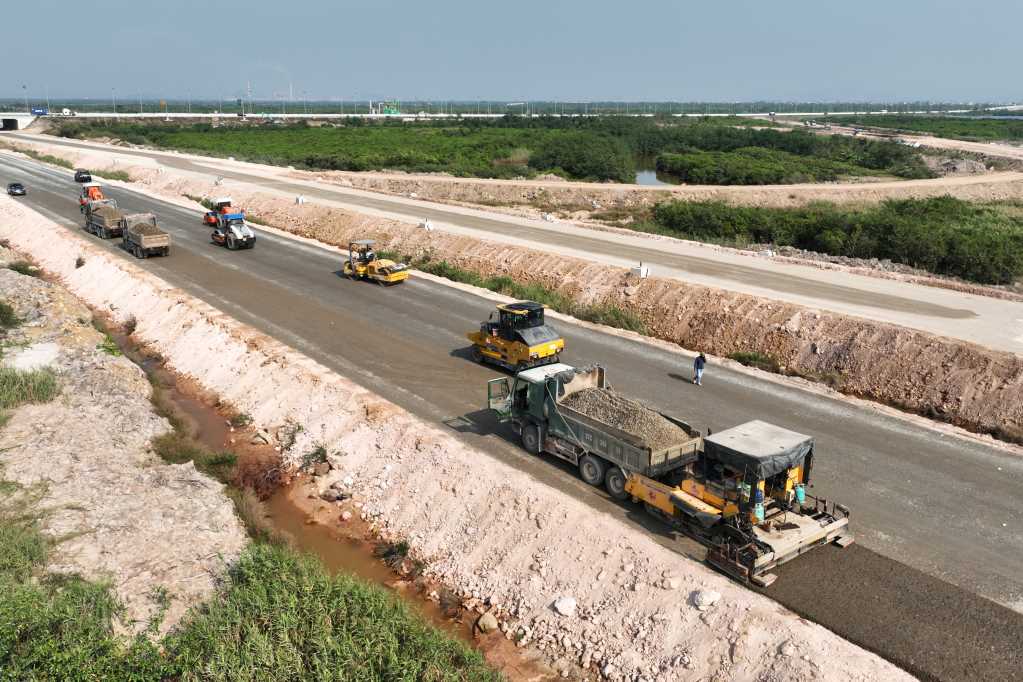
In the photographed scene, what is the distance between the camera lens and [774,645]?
11.4m

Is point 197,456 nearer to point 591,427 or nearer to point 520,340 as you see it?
point 520,340

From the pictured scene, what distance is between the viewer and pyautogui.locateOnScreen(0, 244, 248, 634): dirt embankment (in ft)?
44.3

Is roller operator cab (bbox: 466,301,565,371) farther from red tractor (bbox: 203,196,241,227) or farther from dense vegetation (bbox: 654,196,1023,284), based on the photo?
dense vegetation (bbox: 654,196,1023,284)

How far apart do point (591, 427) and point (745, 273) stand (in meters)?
19.5

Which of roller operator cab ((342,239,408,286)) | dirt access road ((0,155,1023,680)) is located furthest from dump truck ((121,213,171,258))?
roller operator cab ((342,239,408,286))

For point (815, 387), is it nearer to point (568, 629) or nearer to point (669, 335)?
point (669, 335)

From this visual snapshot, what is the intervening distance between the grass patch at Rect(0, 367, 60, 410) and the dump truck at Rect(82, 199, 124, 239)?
24243mm

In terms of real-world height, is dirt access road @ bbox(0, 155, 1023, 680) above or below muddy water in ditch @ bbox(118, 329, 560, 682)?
above

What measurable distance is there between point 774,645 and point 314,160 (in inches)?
3477

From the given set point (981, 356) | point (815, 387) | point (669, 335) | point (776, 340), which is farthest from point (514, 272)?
point (981, 356)

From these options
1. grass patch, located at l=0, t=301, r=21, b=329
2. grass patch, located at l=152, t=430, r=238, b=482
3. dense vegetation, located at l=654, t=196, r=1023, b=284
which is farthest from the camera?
dense vegetation, located at l=654, t=196, r=1023, b=284

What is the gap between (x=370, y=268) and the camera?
1328 inches

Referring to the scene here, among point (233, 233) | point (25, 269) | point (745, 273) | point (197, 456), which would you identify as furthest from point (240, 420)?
point (25, 269)

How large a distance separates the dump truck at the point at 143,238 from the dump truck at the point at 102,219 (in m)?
3.00
